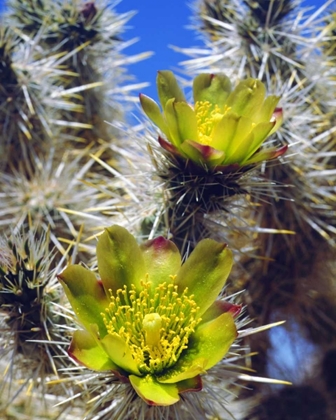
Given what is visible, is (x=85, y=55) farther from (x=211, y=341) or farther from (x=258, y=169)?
(x=211, y=341)

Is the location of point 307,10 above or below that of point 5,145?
above

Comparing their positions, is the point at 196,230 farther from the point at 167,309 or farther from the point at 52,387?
the point at 52,387

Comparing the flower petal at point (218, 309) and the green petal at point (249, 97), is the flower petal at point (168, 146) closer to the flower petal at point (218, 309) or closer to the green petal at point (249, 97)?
the green petal at point (249, 97)

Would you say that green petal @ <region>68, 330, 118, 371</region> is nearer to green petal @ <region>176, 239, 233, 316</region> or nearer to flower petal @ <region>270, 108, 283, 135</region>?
green petal @ <region>176, 239, 233, 316</region>

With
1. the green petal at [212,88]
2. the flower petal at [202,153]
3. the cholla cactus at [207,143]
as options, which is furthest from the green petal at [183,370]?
the green petal at [212,88]

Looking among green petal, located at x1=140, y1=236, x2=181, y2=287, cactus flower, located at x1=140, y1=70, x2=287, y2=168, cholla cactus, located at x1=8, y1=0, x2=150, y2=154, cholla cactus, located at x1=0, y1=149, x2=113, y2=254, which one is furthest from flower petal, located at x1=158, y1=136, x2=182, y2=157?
cholla cactus, located at x1=8, y1=0, x2=150, y2=154

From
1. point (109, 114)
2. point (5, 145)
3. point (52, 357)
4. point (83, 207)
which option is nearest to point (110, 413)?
point (52, 357)
